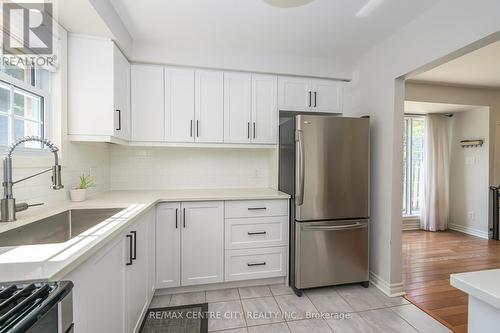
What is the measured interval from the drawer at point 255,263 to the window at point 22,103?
1.84 meters

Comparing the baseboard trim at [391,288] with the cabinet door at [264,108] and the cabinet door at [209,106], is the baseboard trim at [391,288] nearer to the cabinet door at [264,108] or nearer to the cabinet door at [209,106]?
the cabinet door at [264,108]

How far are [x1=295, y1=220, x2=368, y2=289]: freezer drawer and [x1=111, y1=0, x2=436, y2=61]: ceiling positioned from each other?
178cm

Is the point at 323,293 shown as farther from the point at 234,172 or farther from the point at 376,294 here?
the point at 234,172

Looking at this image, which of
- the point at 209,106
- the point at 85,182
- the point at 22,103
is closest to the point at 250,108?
the point at 209,106

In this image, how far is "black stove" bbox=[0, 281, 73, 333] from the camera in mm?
511

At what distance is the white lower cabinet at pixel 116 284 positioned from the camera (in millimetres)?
916

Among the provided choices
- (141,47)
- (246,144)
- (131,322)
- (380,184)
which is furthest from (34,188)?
(380,184)

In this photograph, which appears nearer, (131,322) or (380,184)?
(131,322)

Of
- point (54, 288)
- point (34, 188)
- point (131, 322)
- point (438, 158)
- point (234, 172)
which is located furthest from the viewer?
point (438, 158)

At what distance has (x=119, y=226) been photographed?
4.03 ft

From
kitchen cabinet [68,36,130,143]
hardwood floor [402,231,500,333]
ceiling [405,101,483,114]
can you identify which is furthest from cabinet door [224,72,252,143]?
ceiling [405,101,483,114]

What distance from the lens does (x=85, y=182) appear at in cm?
205

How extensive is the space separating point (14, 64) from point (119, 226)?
4.41 ft

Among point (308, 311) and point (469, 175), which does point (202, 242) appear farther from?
point (469, 175)
